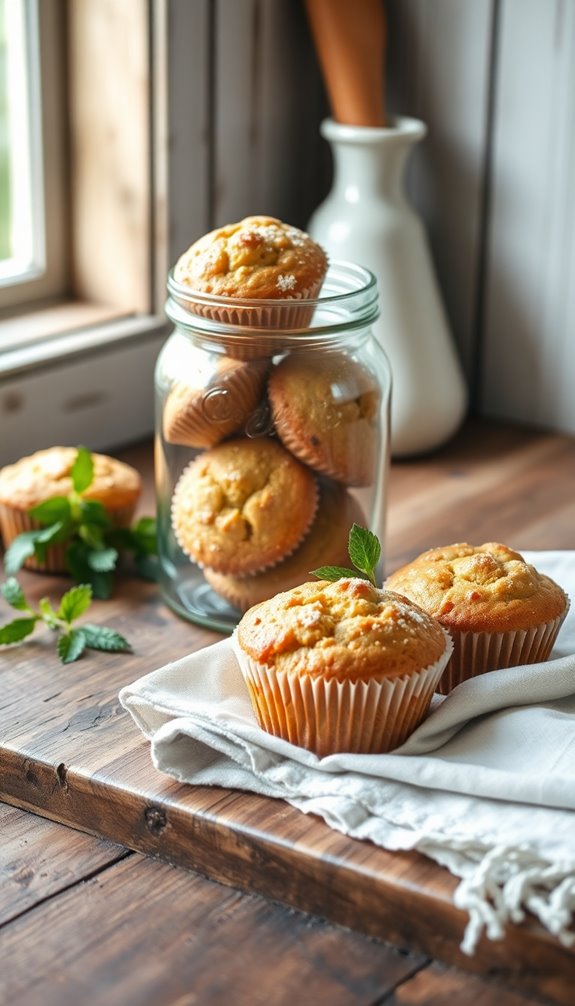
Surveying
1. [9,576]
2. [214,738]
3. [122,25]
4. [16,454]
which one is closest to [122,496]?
[9,576]

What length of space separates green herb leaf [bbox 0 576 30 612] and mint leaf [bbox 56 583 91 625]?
3 cm

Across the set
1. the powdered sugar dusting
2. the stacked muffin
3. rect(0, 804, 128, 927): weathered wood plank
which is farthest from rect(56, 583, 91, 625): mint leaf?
the powdered sugar dusting

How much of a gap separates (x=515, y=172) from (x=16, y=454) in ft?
2.16

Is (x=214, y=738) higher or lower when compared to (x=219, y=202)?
lower

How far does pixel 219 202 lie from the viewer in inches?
62.9

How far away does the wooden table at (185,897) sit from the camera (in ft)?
2.51

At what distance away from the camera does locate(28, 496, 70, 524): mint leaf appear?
1.20 metres

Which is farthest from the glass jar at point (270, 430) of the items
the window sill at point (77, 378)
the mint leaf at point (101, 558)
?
the window sill at point (77, 378)

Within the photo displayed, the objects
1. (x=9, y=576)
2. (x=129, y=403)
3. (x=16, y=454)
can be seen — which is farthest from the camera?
(x=129, y=403)

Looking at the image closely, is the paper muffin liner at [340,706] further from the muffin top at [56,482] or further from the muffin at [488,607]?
the muffin top at [56,482]

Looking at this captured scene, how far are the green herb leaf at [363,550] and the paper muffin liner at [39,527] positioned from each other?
37 centimetres

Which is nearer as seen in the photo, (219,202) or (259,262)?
(259,262)

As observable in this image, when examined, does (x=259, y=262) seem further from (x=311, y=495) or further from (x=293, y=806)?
(x=293, y=806)

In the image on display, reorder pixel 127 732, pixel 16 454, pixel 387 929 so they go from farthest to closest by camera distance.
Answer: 1. pixel 16 454
2. pixel 127 732
3. pixel 387 929
